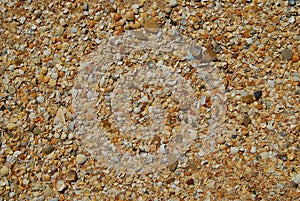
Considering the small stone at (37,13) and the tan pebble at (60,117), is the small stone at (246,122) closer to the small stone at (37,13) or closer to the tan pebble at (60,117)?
the tan pebble at (60,117)

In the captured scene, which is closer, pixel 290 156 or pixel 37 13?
pixel 290 156

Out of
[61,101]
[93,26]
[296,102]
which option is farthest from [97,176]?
[296,102]

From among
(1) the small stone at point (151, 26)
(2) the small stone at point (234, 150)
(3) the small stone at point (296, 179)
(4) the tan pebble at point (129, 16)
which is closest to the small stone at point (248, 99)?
(2) the small stone at point (234, 150)

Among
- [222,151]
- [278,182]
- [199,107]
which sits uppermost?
[199,107]

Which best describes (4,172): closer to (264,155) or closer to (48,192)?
(48,192)

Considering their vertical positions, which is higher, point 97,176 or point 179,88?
point 179,88

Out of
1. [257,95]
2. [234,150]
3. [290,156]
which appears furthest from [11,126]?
[290,156]

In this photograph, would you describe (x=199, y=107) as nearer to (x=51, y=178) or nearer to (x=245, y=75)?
(x=245, y=75)

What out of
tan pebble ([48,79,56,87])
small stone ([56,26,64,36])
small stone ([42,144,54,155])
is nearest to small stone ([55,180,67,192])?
small stone ([42,144,54,155])
